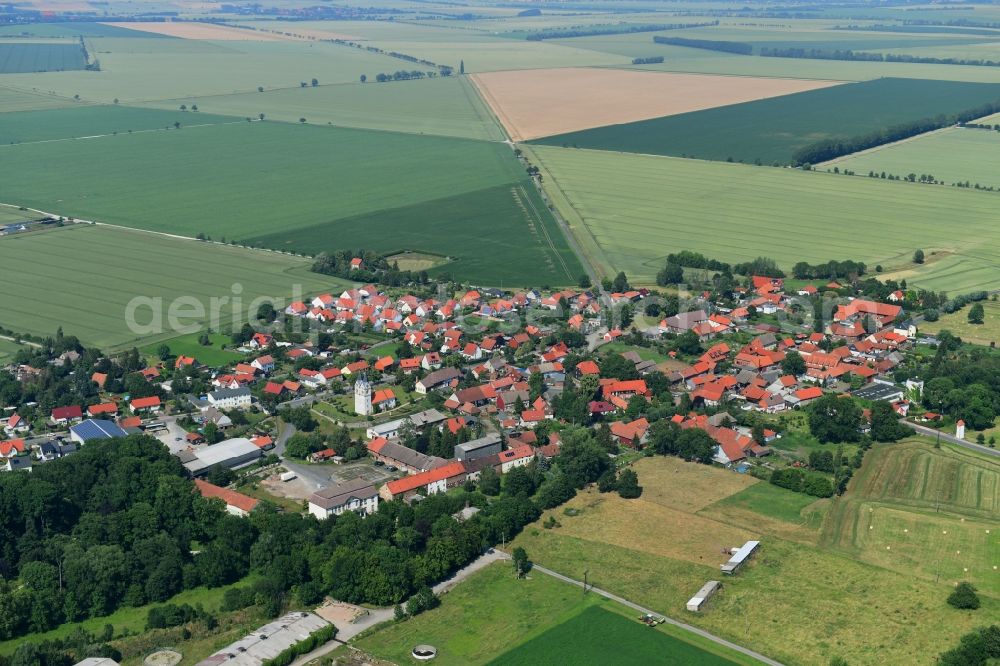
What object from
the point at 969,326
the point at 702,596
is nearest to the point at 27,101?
the point at 969,326

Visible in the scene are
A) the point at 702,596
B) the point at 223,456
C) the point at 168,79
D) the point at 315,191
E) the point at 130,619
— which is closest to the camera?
the point at 702,596

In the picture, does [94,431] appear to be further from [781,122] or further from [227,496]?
[781,122]

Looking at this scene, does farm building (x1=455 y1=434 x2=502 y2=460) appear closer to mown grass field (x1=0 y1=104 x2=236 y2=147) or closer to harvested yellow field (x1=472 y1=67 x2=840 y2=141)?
harvested yellow field (x1=472 y1=67 x2=840 y2=141)

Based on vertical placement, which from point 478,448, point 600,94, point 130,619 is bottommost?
point 130,619

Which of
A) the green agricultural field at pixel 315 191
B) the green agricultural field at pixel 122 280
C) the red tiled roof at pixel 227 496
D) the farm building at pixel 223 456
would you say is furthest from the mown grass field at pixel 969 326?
the red tiled roof at pixel 227 496

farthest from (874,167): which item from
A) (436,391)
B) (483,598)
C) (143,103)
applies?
(143,103)

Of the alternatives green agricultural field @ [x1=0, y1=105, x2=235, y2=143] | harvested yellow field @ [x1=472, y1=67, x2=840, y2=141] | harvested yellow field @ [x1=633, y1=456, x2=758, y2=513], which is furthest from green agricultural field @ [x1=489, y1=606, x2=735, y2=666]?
green agricultural field @ [x1=0, y1=105, x2=235, y2=143]

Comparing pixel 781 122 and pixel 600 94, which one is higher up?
pixel 600 94

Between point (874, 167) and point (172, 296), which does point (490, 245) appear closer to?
point (172, 296)
